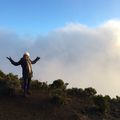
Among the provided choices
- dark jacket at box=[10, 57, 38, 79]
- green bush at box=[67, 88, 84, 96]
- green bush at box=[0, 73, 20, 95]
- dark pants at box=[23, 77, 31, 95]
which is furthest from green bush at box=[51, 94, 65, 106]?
green bush at box=[67, 88, 84, 96]

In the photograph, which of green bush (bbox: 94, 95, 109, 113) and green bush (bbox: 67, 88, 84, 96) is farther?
green bush (bbox: 67, 88, 84, 96)

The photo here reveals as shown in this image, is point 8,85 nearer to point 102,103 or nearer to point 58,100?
point 58,100

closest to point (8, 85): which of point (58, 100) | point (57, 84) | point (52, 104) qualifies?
point (52, 104)

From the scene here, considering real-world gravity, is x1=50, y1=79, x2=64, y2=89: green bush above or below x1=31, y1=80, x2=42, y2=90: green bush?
above

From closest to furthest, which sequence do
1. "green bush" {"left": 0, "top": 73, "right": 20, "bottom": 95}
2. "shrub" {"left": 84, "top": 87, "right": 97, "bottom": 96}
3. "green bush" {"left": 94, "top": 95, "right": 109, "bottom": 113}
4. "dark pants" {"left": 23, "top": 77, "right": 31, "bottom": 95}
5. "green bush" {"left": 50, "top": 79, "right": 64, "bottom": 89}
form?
"dark pants" {"left": 23, "top": 77, "right": 31, "bottom": 95} → "green bush" {"left": 94, "top": 95, "right": 109, "bottom": 113} → "green bush" {"left": 0, "top": 73, "right": 20, "bottom": 95} → "shrub" {"left": 84, "top": 87, "right": 97, "bottom": 96} → "green bush" {"left": 50, "top": 79, "right": 64, "bottom": 89}

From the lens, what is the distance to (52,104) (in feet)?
74.1

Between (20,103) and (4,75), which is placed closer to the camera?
(20,103)

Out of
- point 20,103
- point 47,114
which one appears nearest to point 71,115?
point 47,114

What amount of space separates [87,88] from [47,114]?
4879 millimetres

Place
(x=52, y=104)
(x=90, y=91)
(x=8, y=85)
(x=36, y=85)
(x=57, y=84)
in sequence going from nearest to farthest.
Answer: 1. (x=52, y=104)
2. (x=8, y=85)
3. (x=36, y=85)
4. (x=90, y=91)
5. (x=57, y=84)

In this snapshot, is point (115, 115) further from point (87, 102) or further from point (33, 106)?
point (33, 106)

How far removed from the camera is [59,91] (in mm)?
24094

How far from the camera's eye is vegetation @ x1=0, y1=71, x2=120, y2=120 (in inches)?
849

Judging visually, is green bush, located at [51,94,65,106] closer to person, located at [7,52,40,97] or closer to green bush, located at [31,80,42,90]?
person, located at [7,52,40,97]
